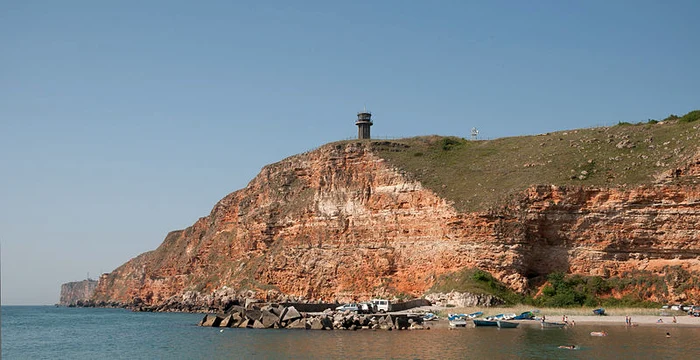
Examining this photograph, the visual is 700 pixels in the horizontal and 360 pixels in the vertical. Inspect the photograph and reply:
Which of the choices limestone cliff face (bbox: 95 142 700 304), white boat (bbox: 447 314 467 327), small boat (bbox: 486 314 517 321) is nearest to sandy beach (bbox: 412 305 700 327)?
small boat (bbox: 486 314 517 321)

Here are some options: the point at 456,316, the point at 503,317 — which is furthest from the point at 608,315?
the point at 456,316

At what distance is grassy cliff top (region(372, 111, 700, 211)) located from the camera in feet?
194

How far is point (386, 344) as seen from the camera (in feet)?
113

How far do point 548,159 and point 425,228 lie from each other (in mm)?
14233

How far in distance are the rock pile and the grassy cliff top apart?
18.3 m

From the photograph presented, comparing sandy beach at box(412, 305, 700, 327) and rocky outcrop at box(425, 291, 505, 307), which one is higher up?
rocky outcrop at box(425, 291, 505, 307)

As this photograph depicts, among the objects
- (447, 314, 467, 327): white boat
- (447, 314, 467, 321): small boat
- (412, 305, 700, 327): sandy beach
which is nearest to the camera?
(447, 314, 467, 327): white boat

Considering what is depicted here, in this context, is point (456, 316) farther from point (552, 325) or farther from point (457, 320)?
point (552, 325)

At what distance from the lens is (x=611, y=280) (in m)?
54.9

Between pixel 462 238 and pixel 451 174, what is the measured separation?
10.1 meters

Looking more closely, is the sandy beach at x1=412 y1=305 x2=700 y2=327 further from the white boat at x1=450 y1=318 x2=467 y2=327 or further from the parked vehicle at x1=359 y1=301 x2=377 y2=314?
the white boat at x1=450 y1=318 x2=467 y2=327

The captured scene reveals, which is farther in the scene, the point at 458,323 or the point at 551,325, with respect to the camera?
the point at 458,323

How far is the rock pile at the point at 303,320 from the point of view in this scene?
44688 mm

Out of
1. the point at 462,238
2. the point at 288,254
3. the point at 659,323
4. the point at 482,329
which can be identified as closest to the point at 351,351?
the point at 482,329
